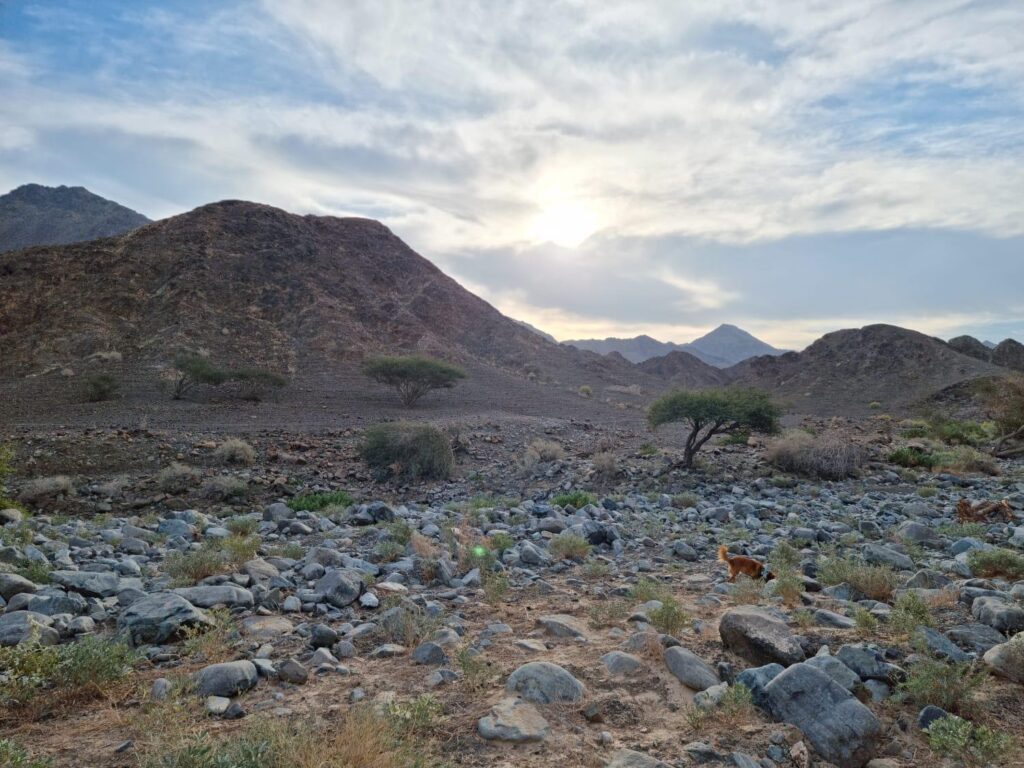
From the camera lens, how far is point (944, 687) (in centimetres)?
315

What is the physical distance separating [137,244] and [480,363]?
92.7ft

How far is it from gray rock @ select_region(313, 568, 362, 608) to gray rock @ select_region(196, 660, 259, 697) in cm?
142

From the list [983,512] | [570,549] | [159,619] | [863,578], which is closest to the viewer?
[159,619]

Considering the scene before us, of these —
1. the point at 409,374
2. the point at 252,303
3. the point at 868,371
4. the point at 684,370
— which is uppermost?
the point at 868,371

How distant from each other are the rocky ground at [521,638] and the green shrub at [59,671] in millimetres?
11

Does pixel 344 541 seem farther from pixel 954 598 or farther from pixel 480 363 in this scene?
pixel 480 363

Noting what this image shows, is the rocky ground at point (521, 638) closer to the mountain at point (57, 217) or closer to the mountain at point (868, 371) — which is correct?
the mountain at point (868, 371)

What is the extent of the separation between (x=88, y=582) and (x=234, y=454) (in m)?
9.75

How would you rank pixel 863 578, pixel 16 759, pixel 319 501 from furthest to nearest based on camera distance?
pixel 319 501, pixel 863 578, pixel 16 759

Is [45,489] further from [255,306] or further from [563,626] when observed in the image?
[255,306]

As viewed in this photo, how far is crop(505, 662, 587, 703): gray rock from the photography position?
10.8 ft

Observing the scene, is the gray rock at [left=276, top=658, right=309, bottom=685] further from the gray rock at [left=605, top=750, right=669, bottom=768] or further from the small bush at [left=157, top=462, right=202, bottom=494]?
the small bush at [left=157, top=462, right=202, bottom=494]

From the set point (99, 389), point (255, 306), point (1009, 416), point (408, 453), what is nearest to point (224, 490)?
point (408, 453)

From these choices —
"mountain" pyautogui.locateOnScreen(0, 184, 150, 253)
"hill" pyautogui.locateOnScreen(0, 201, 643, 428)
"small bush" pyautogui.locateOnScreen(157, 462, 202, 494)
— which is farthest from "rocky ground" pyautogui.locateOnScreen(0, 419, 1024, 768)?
"mountain" pyautogui.locateOnScreen(0, 184, 150, 253)
